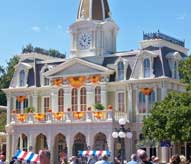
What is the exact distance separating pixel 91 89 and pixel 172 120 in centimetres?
1297

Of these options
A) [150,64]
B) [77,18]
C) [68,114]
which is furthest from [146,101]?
[77,18]

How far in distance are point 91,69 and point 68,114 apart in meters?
4.64

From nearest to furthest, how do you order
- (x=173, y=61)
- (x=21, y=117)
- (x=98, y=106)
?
(x=98, y=106) → (x=173, y=61) → (x=21, y=117)

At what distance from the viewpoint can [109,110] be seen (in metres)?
49.0

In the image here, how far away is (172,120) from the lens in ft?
136

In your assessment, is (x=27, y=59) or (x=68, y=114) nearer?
(x=68, y=114)

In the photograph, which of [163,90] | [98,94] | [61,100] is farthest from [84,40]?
[163,90]

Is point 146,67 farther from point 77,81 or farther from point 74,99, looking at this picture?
point 74,99

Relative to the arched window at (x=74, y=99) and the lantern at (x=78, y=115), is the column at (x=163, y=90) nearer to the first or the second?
the lantern at (x=78, y=115)

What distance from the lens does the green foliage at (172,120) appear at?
1615 inches

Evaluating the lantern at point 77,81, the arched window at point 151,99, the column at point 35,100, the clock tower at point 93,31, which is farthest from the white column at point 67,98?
the arched window at point 151,99

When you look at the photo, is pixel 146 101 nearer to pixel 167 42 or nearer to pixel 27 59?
pixel 167 42

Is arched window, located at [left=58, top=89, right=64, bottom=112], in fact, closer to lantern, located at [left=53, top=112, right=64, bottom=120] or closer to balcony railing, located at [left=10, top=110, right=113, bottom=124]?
balcony railing, located at [left=10, top=110, right=113, bottom=124]

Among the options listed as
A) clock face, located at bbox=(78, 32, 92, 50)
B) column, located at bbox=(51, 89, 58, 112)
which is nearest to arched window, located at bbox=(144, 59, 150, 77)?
clock face, located at bbox=(78, 32, 92, 50)
